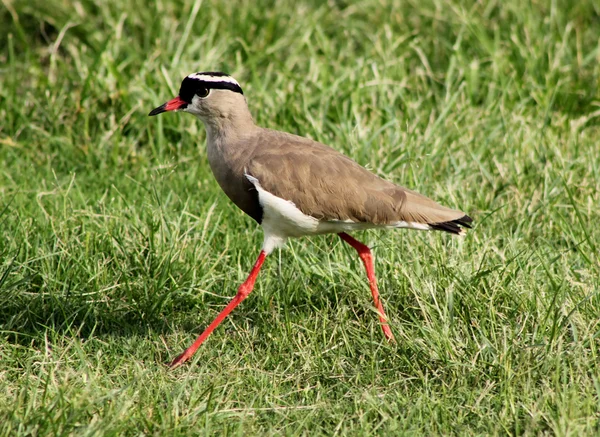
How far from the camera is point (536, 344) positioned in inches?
169

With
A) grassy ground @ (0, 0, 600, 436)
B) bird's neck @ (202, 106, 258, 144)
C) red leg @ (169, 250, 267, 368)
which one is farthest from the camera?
bird's neck @ (202, 106, 258, 144)

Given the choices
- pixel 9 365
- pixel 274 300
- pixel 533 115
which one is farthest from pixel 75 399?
pixel 533 115

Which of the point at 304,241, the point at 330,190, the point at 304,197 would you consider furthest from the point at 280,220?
the point at 304,241

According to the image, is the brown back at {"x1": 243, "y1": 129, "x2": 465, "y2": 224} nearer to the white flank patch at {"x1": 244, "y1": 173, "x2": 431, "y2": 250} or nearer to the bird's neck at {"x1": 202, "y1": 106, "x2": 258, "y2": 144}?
the white flank patch at {"x1": 244, "y1": 173, "x2": 431, "y2": 250}

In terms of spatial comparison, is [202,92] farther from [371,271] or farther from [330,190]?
[371,271]

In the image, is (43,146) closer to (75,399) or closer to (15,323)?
(15,323)

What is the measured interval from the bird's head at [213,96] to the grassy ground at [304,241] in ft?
2.13

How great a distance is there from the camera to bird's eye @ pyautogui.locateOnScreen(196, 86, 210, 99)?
5.09 m

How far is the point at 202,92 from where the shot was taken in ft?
16.8

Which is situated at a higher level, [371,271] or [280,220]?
[280,220]

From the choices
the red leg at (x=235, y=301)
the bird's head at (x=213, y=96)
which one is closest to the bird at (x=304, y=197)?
the red leg at (x=235, y=301)

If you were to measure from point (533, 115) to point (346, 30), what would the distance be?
1832 mm

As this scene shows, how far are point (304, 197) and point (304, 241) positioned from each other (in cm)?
88

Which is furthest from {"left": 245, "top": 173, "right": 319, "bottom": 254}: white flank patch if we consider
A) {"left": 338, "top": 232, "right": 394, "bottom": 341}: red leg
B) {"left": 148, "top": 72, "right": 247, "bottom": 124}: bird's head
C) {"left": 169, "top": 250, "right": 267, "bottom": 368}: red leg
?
{"left": 148, "top": 72, "right": 247, "bottom": 124}: bird's head
